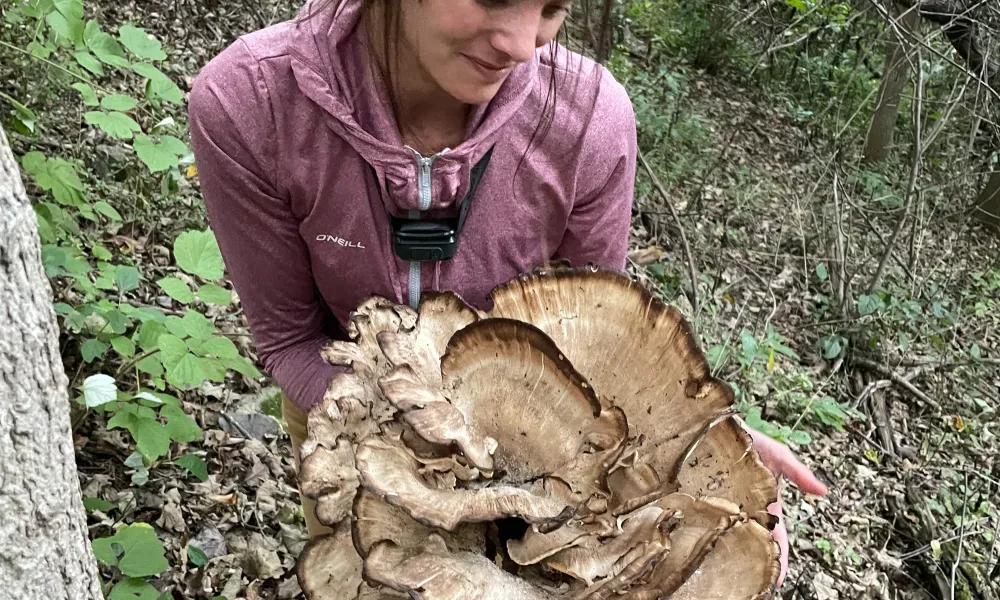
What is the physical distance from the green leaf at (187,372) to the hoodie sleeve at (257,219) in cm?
21

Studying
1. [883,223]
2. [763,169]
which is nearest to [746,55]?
[763,169]

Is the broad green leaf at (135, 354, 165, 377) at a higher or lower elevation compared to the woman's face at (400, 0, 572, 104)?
lower

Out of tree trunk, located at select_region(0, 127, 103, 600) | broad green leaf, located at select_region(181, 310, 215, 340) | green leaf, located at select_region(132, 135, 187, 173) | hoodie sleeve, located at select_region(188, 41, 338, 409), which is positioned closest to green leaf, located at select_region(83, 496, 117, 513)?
broad green leaf, located at select_region(181, 310, 215, 340)

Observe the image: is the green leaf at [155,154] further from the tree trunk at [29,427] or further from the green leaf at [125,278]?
the tree trunk at [29,427]

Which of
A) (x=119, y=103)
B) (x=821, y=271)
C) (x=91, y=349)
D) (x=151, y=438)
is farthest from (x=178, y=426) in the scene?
(x=821, y=271)

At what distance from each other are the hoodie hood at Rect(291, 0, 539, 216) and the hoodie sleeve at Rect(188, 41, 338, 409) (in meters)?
0.15

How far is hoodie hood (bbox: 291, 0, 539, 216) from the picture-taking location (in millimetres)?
1622

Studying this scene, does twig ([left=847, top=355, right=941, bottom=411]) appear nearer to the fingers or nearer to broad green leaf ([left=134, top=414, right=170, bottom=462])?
the fingers

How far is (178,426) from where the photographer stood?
233 cm

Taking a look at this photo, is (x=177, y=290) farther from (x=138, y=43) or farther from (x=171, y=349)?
(x=138, y=43)

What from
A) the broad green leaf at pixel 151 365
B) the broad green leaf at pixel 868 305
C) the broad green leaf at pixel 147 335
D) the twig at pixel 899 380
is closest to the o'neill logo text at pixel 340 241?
the broad green leaf at pixel 147 335

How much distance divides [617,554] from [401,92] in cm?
120

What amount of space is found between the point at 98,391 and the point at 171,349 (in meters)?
0.25

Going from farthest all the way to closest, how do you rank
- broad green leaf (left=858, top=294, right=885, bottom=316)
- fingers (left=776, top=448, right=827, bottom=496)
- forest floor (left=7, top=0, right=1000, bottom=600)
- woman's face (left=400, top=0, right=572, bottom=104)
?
broad green leaf (left=858, top=294, right=885, bottom=316), forest floor (left=7, top=0, right=1000, bottom=600), fingers (left=776, top=448, right=827, bottom=496), woman's face (left=400, top=0, right=572, bottom=104)
